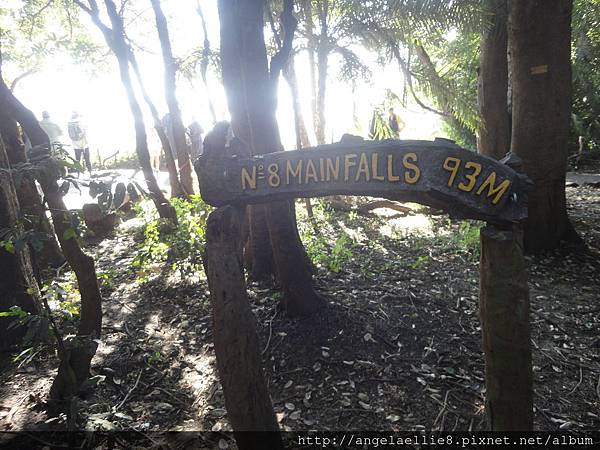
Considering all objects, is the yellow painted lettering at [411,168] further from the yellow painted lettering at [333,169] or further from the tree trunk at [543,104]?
Answer: the tree trunk at [543,104]

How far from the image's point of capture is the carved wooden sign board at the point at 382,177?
6.55ft

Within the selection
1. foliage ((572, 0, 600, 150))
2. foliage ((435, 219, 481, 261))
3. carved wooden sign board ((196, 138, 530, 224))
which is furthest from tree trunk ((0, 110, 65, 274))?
foliage ((572, 0, 600, 150))

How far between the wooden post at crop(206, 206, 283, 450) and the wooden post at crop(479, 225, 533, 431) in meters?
1.33

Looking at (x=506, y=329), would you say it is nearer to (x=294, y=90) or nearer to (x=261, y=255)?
(x=261, y=255)

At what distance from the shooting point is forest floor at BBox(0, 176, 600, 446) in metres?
3.03

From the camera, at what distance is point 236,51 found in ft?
14.0

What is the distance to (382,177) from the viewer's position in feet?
7.15

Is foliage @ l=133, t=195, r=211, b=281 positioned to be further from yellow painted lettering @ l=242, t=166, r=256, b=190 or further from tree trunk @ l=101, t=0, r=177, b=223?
yellow painted lettering @ l=242, t=166, r=256, b=190

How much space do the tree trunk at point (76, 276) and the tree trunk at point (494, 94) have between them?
7.14 m

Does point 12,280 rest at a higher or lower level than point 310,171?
lower

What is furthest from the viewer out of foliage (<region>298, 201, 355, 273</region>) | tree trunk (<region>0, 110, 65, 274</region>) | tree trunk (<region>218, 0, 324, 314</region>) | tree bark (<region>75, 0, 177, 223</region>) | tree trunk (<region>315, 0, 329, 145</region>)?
tree trunk (<region>315, 0, 329, 145</region>)

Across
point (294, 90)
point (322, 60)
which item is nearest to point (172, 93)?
point (294, 90)

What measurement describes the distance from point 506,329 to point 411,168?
1.02 m

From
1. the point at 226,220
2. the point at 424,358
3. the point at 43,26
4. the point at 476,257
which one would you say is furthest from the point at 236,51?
the point at 43,26
